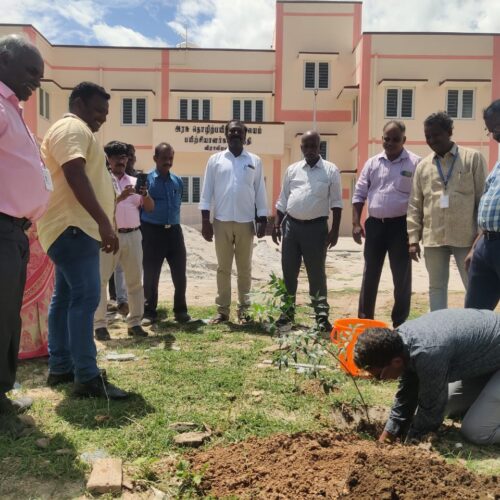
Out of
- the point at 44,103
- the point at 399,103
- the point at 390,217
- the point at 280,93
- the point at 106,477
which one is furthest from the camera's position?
the point at 280,93

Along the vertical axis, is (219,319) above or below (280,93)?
below

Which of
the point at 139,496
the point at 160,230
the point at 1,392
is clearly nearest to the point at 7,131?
the point at 1,392

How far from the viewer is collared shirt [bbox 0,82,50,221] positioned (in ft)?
9.04

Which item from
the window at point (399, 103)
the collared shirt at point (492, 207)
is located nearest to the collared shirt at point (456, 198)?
the collared shirt at point (492, 207)

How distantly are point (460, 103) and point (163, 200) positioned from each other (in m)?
21.4

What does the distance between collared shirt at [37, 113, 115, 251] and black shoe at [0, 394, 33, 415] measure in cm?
96

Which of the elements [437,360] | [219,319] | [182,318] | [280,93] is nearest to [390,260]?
[219,319]

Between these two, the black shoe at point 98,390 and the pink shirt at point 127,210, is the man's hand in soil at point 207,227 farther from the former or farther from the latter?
the black shoe at point 98,390

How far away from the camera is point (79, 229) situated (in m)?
3.39

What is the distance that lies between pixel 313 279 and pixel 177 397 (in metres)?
2.48

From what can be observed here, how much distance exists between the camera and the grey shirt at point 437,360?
2844mm

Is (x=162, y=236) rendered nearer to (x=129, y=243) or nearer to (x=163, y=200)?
(x=163, y=200)

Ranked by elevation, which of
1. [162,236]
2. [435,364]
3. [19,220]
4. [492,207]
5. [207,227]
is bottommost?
[435,364]

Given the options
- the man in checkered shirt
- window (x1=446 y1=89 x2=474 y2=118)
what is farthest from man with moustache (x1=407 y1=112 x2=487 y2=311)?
window (x1=446 y1=89 x2=474 y2=118)
